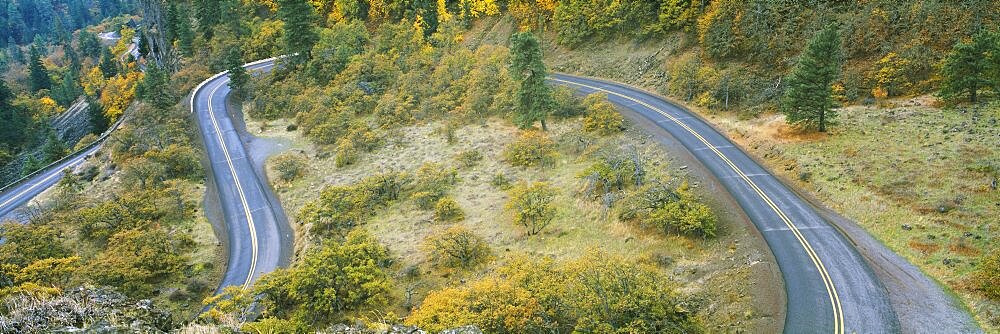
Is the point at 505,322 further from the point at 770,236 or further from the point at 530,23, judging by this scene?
the point at 530,23

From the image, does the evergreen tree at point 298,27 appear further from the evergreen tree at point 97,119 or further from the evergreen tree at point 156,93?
the evergreen tree at point 97,119

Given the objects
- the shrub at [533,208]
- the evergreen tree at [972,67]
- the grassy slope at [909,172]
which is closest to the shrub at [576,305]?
the shrub at [533,208]

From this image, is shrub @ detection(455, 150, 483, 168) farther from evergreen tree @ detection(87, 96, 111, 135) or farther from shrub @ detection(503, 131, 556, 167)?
evergreen tree @ detection(87, 96, 111, 135)

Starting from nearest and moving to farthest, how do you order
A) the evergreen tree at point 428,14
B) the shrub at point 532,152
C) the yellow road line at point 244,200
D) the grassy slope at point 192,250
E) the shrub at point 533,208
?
the grassy slope at point 192,250 < the shrub at point 533,208 < the yellow road line at point 244,200 < the shrub at point 532,152 < the evergreen tree at point 428,14

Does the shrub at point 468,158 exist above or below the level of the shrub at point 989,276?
above

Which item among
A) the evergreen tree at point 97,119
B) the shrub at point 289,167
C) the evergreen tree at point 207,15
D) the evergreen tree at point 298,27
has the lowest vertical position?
the shrub at point 289,167

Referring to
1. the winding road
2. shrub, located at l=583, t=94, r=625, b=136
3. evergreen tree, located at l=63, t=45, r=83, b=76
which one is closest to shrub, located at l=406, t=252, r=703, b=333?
the winding road
